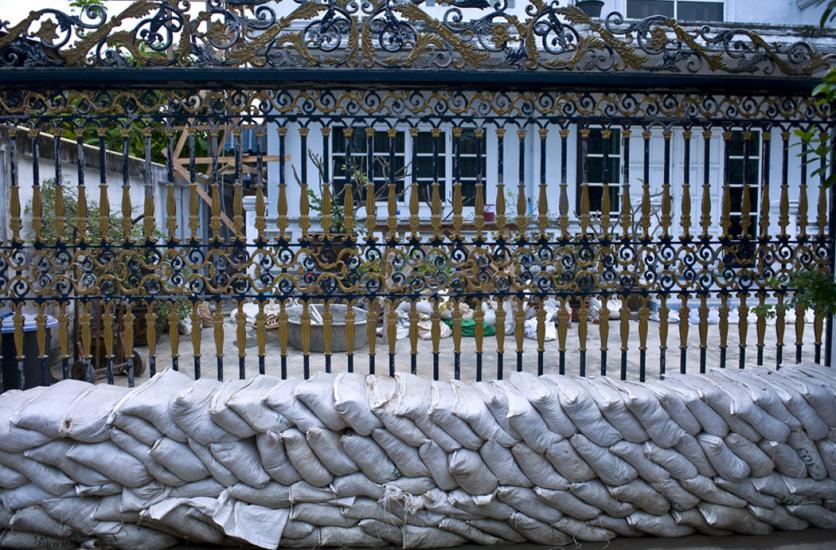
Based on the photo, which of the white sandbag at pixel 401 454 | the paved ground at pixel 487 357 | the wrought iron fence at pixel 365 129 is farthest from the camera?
the paved ground at pixel 487 357

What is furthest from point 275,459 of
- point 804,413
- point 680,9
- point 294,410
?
point 680,9

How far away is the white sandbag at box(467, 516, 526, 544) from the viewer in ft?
11.2

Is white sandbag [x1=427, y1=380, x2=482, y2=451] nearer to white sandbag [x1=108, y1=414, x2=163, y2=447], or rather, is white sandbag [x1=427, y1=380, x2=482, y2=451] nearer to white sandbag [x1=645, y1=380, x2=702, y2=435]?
white sandbag [x1=645, y1=380, x2=702, y2=435]

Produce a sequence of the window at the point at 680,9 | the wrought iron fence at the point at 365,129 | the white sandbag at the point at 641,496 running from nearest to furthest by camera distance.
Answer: the white sandbag at the point at 641,496, the wrought iron fence at the point at 365,129, the window at the point at 680,9

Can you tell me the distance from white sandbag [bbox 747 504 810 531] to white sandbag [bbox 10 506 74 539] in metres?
3.18

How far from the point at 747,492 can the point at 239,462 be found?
7.79ft

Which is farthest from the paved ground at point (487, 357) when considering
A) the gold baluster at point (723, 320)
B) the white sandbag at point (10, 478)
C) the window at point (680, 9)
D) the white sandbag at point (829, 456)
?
the window at point (680, 9)

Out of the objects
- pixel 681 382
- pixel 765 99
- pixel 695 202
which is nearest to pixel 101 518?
pixel 681 382

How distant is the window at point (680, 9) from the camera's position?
11680 millimetres

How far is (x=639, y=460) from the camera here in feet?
11.3

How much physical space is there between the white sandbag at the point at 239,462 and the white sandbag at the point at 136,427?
270 millimetres

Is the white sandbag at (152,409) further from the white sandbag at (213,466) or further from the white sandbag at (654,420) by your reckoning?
the white sandbag at (654,420)

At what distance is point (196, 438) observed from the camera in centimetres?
330

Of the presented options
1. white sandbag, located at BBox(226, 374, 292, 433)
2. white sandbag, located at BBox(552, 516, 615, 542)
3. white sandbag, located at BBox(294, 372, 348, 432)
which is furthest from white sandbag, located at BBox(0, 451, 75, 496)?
white sandbag, located at BBox(552, 516, 615, 542)
